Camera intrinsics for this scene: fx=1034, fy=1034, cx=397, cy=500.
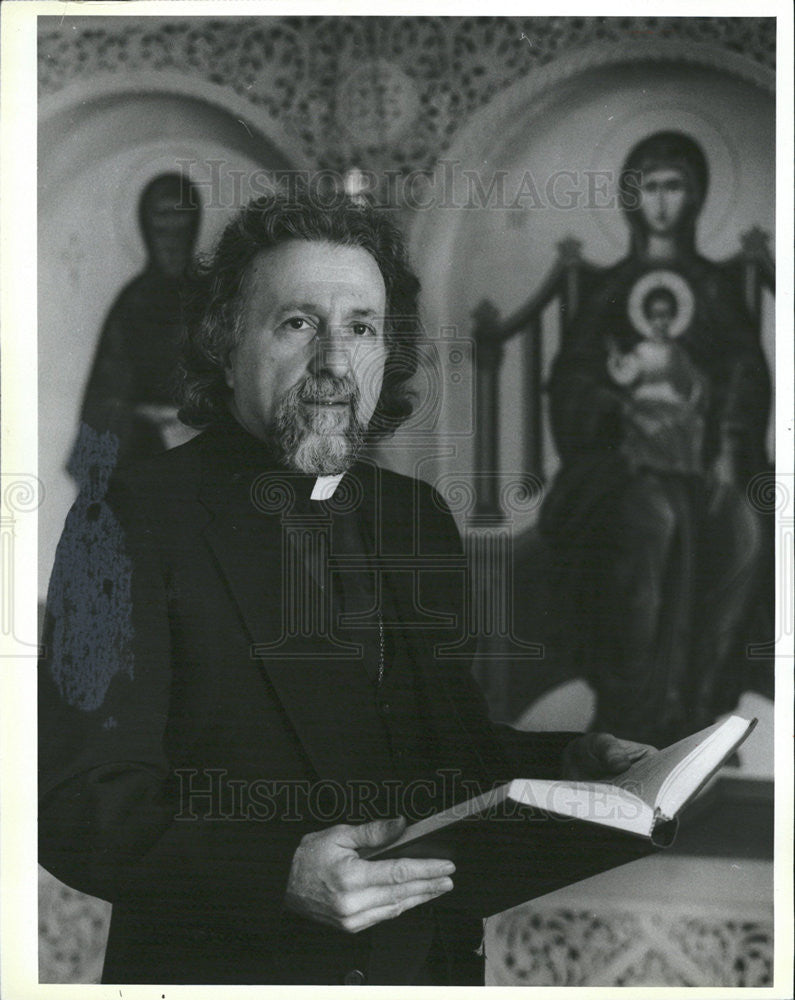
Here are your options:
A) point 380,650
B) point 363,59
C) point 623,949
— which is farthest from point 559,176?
point 623,949

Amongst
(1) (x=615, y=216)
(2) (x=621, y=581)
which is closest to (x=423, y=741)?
(2) (x=621, y=581)

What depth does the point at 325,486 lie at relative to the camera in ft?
6.19

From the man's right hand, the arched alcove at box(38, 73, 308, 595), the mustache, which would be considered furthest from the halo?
the man's right hand

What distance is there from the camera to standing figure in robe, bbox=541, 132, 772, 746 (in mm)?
1896

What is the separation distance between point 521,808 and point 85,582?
89cm

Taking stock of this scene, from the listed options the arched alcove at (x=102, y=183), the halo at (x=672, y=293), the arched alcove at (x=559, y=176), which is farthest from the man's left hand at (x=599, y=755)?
the arched alcove at (x=102, y=183)

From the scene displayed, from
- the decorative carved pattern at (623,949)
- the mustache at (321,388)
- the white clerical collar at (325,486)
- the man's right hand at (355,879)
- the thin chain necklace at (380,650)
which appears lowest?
the decorative carved pattern at (623,949)

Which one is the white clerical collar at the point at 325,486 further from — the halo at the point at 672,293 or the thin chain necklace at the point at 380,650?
the halo at the point at 672,293

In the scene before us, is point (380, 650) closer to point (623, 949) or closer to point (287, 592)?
point (287, 592)

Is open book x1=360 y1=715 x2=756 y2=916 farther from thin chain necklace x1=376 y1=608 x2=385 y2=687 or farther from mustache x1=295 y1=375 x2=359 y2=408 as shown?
mustache x1=295 y1=375 x2=359 y2=408

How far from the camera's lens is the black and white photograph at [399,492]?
6.12 feet

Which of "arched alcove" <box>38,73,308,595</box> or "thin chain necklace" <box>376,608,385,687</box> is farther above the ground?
"arched alcove" <box>38,73,308,595</box>

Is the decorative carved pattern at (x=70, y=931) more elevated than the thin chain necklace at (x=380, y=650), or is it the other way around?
the thin chain necklace at (x=380, y=650)

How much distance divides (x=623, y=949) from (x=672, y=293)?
1.21m
